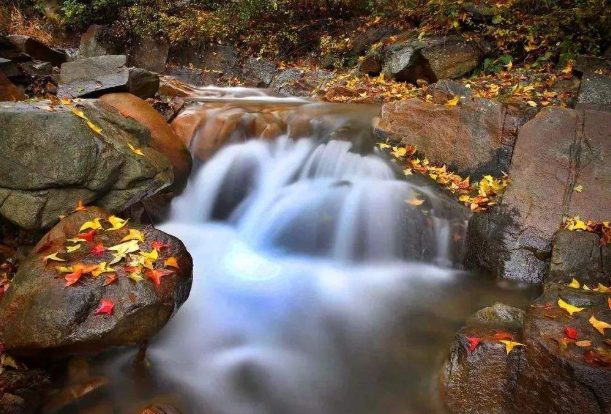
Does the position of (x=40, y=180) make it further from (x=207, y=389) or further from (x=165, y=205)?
(x=207, y=389)

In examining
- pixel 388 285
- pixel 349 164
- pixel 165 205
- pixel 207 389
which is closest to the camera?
pixel 207 389

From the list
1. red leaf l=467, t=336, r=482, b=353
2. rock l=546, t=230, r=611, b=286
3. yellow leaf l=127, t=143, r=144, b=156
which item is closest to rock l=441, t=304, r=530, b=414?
red leaf l=467, t=336, r=482, b=353

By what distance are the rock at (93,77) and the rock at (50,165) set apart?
2110mm

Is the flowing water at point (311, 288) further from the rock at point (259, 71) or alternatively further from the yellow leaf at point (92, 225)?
the rock at point (259, 71)

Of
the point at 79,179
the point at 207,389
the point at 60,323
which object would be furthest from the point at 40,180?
the point at 207,389

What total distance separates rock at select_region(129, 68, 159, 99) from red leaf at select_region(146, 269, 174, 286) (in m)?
4.50

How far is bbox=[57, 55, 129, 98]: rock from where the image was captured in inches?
241

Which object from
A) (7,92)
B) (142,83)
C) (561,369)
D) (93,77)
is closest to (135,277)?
(561,369)

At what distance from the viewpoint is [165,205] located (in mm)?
5695

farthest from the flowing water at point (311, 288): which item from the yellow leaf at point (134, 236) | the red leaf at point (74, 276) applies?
the yellow leaf at point (134, 236)

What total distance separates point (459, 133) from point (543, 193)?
4.79 ft

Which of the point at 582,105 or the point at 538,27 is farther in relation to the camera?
the point at 538,27

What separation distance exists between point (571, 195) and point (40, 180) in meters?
5.54

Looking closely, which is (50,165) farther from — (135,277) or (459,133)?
(459,133)
